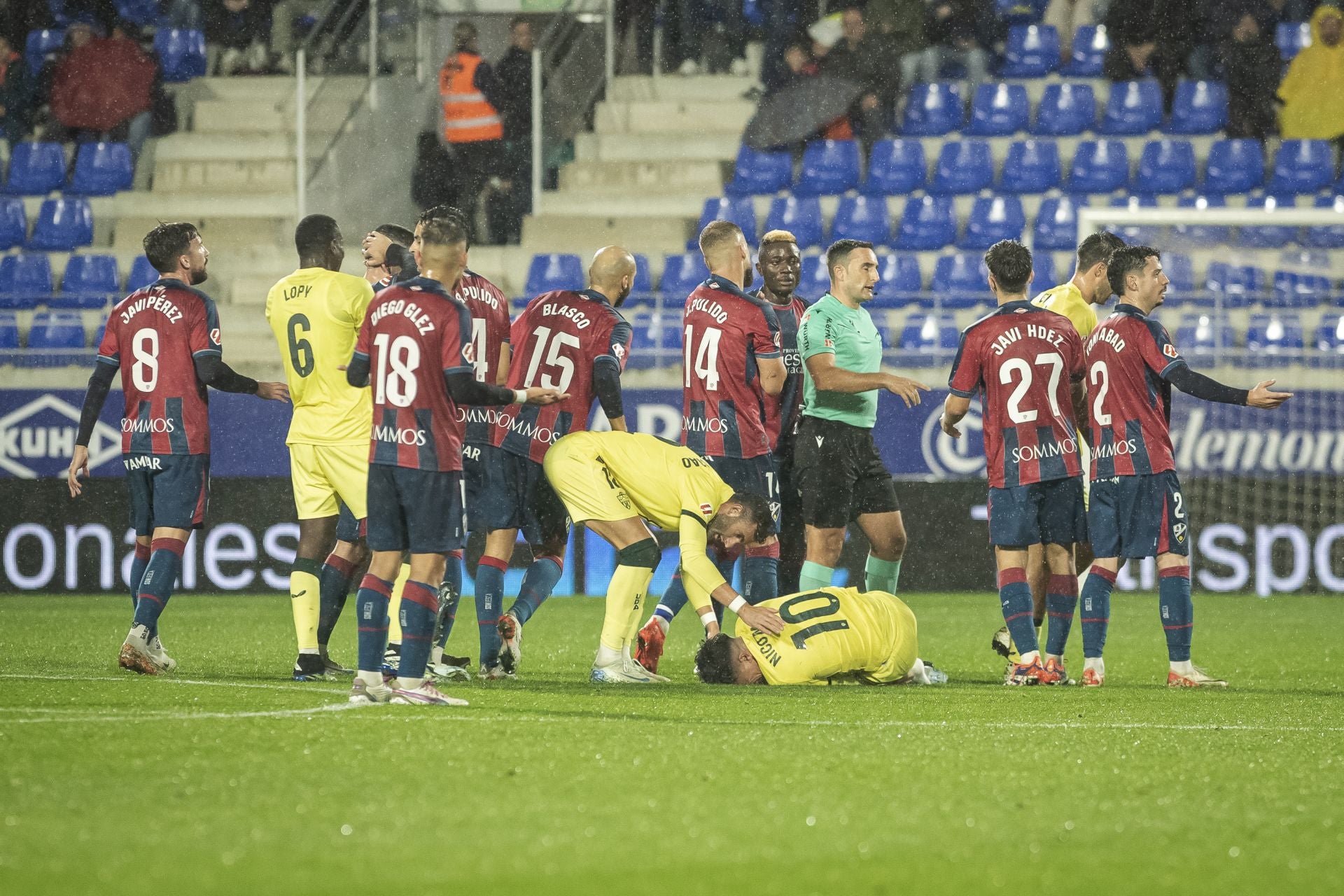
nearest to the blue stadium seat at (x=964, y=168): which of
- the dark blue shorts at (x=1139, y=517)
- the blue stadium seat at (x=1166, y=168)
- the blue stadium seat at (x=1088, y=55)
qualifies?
the blue stadium seat at (x=1166, y=168)

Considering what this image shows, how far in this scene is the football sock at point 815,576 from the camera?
8.41 meters

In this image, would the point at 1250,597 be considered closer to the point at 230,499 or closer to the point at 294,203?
the point at 230,499

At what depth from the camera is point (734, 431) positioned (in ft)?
27.5

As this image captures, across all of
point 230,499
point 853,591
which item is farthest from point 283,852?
point 230,499

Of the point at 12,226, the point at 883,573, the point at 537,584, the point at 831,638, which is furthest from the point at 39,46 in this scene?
the point at 831,638

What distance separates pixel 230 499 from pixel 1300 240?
8974 mm

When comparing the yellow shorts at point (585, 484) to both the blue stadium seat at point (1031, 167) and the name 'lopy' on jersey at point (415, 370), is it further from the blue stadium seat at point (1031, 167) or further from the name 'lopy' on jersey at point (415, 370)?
the blue stadium seat at point (1031, 167)

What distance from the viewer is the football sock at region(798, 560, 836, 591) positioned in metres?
8.41

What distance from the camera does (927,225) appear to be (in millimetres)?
17266

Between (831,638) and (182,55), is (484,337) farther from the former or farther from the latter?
(182,55)

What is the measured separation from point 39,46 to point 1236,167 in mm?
12658

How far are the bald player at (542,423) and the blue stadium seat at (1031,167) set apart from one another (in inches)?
395

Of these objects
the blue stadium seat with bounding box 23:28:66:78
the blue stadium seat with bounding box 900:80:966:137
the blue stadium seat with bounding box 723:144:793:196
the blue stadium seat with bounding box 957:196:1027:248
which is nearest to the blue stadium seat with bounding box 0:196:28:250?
the blue stadium seat with bounding box 23:28:66:78

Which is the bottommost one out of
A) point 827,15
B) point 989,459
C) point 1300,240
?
point 989,459
